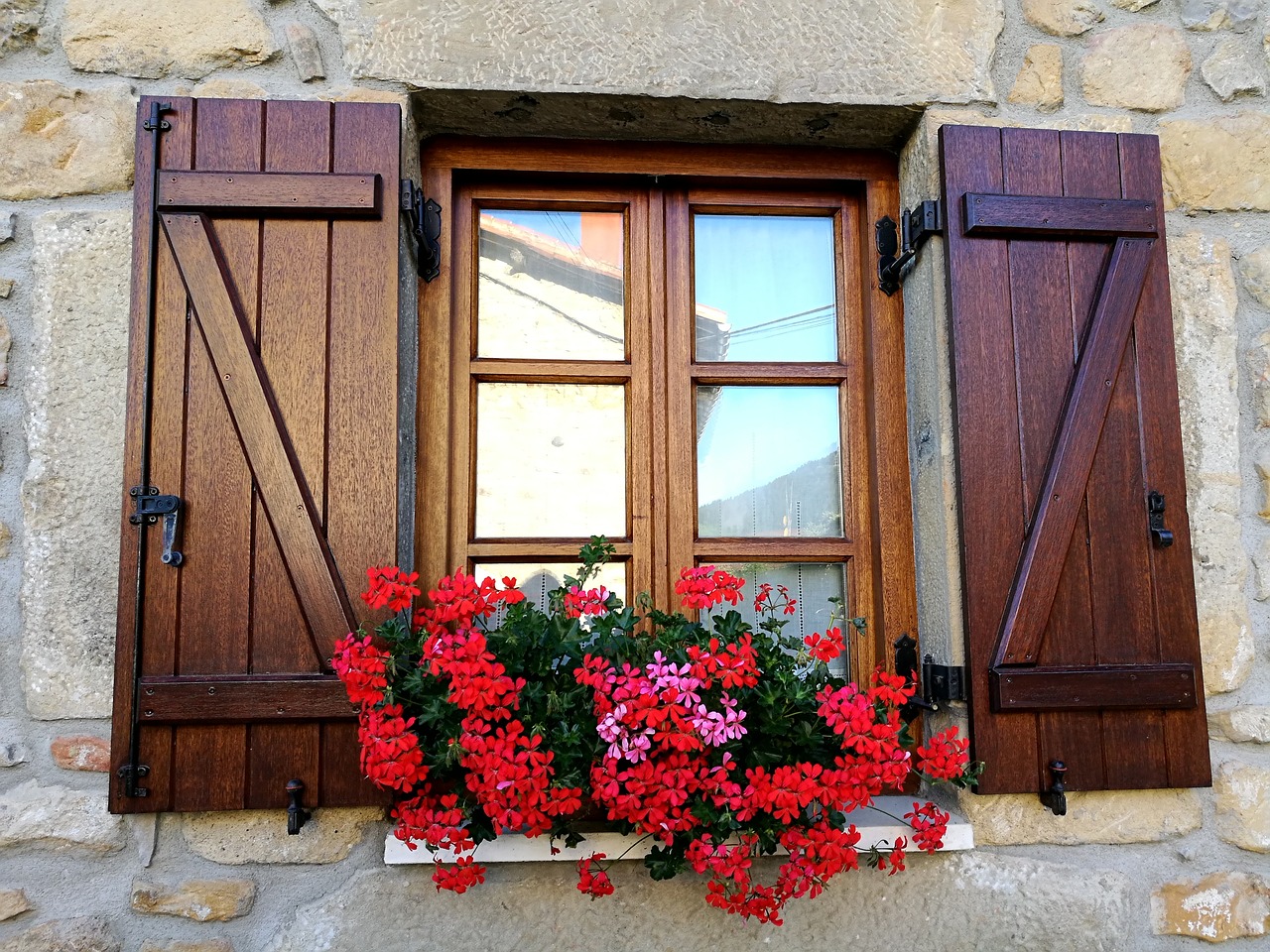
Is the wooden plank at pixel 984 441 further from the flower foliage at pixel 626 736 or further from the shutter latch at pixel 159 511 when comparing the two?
the shutter latch at pixel 159 511

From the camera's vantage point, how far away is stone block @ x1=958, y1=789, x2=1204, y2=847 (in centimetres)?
192

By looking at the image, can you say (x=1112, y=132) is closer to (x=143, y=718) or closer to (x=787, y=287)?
(x=787, y=287)

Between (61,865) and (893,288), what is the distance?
2093mm

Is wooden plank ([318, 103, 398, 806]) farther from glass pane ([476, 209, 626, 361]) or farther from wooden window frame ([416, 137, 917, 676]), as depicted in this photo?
glass pane ([476, 209, 626, 361])

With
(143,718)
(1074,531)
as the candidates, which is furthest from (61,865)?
(1074,531)

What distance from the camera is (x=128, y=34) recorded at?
1.99 metres

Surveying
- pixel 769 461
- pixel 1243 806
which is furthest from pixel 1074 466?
pixel 1243 806

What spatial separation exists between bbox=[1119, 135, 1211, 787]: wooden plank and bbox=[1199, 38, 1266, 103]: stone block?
255 mm

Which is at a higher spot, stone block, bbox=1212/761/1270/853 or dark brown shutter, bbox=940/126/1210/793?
dark brown shutter, bbox=940/126/1210/793

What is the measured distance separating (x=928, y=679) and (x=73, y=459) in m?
1.78

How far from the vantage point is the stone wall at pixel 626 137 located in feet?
5.98

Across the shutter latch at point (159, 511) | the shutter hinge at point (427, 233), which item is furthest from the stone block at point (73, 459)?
the shutter hinge at point (427, 233)

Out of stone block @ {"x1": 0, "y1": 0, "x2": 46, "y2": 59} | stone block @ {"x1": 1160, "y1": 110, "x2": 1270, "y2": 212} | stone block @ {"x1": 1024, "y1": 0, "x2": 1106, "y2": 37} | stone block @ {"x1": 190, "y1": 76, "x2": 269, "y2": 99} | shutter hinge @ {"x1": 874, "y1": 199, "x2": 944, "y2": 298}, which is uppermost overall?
stone block @ {"x1": 1024, "y1": 0, "x2": 1106, "y2": 37}

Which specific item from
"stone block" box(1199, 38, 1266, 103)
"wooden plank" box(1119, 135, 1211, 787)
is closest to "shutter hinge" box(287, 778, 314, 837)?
"wooden plank" box(1119, 135, 1211, 787)
